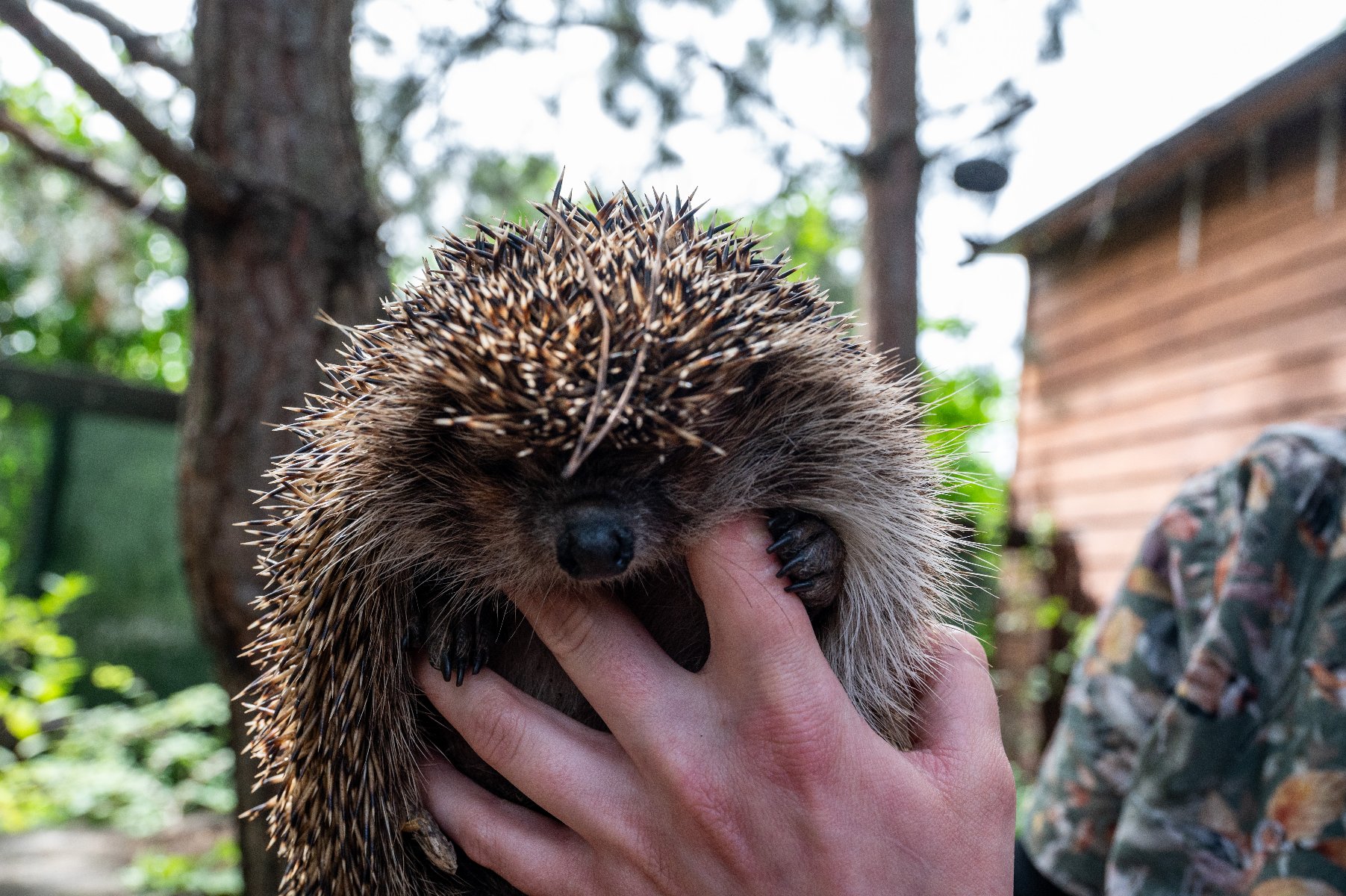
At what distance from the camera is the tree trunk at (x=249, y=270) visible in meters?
2.66

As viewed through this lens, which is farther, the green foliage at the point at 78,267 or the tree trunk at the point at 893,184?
the green foliage at the point at 78,267

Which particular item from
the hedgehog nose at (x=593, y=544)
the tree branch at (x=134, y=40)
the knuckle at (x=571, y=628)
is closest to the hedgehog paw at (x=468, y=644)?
the knuckle at (x=571, y=628)

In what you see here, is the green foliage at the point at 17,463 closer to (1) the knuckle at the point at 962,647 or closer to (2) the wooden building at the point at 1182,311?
(2) the wooden building at the point at 1182,311

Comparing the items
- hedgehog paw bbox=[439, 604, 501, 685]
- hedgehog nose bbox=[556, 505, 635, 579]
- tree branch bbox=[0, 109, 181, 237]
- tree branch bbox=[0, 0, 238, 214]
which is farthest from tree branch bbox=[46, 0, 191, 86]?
hedgehog nose bbox=[556, 505, 635, 579]

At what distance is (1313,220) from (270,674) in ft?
23.8

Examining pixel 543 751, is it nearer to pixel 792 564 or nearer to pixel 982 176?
pixel 792 564

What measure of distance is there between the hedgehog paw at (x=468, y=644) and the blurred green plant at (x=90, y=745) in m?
4.40

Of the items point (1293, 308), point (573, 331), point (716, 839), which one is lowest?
point (716, 839)

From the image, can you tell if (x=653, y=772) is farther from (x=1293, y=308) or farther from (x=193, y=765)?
(x=1293, y=308)

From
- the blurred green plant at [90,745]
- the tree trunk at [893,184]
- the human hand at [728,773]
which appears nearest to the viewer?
the human hand at [728,773]

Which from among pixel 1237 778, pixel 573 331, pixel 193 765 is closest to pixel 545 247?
pixel 573 331

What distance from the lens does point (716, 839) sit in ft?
5.35

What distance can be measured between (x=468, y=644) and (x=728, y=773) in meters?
0.63

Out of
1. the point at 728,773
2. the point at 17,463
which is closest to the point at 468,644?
the point at 728,773
